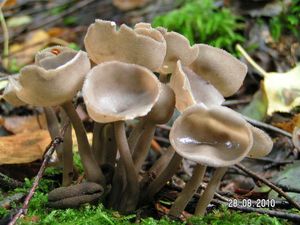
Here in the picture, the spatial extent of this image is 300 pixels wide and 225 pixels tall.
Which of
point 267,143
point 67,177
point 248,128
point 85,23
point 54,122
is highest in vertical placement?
point 248,128

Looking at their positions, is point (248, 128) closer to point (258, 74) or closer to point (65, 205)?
point (65, 205)

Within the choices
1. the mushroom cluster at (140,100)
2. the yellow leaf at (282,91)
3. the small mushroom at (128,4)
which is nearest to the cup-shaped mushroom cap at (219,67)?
the mushroom cluster at (140,100)

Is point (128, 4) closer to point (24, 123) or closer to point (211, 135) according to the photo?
point (24, 123)

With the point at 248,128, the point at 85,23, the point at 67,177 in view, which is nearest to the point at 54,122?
the point at 67,177

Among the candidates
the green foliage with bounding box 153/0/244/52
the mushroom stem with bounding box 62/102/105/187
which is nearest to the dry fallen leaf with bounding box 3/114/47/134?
the mushroom stem with bounding box 62/102/105/187

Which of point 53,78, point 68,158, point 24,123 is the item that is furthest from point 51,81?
point 24,123

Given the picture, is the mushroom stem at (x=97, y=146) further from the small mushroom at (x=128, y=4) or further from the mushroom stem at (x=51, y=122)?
the small mushroom at (x=128, y=4)
